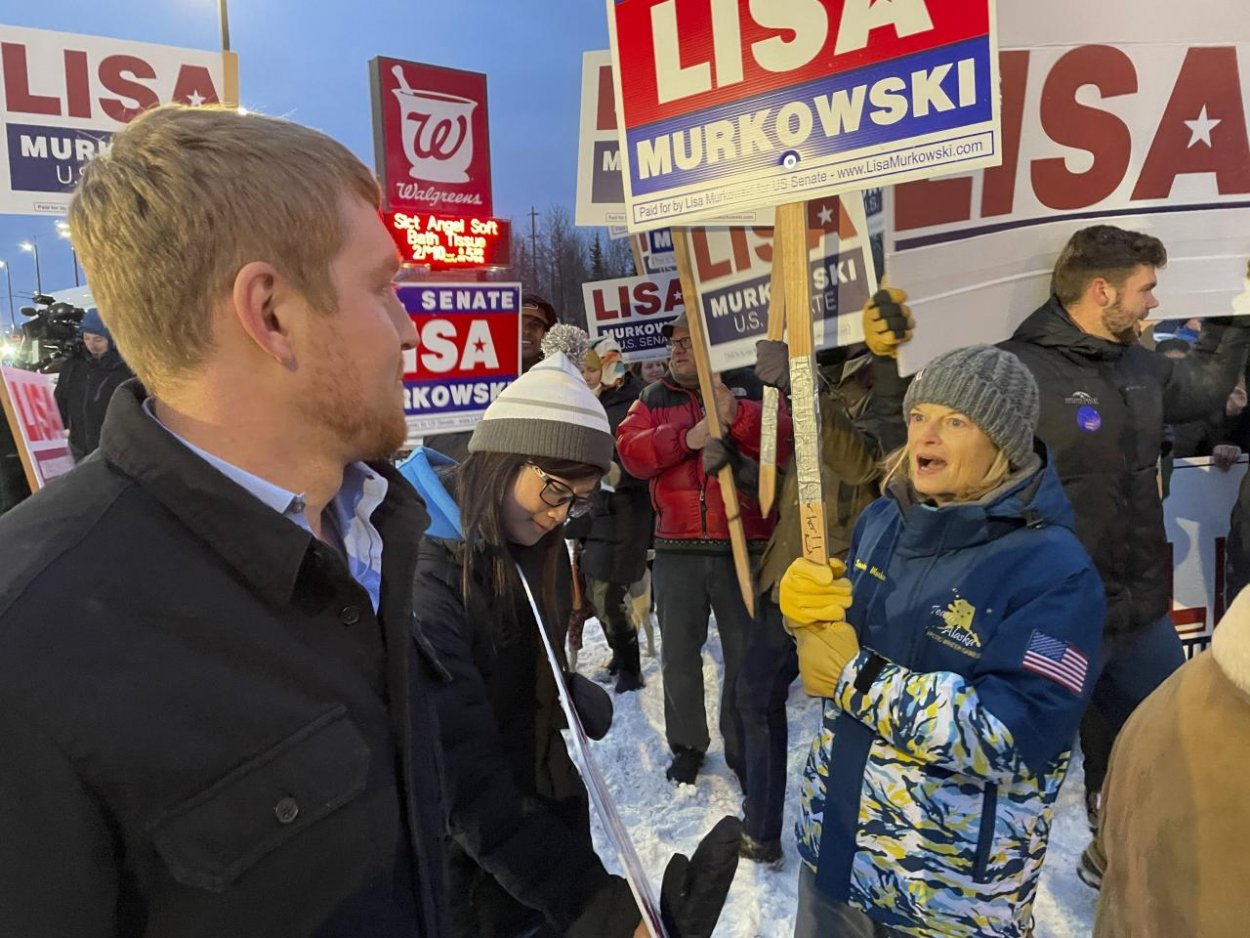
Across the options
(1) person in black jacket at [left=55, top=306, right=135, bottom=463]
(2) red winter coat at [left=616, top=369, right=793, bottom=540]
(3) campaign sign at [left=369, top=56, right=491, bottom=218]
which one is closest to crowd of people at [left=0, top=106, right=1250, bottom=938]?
(2) red winter coat at [left=616, top=369, right=793, bottom=540]

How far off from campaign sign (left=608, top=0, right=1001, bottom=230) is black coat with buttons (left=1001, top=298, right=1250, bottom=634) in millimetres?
1059

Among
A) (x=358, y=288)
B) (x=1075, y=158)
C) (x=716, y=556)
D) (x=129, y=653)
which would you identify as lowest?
(x=716, y=556)

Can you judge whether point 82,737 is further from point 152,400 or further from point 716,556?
point 716,556

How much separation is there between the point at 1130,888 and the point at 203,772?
1085 mm

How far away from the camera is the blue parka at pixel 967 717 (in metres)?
1.73

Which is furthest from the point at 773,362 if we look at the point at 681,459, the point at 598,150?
the point at 598,150

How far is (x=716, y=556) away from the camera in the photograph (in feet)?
13.4

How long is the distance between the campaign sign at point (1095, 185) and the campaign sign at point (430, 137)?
5329mm

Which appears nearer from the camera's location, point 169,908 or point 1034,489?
point 169,908

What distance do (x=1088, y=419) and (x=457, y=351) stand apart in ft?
10.1

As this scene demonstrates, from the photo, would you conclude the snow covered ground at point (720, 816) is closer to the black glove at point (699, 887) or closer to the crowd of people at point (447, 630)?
the crowd of people at point (447, 630)

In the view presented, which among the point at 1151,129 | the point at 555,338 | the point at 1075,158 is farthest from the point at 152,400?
the point at 555,338

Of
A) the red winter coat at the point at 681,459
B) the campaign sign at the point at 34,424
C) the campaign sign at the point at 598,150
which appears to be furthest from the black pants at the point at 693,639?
the campaign sign at the point at 34,424

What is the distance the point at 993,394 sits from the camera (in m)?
1.95
